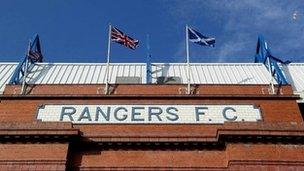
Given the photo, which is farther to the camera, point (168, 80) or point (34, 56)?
point (34, 56)

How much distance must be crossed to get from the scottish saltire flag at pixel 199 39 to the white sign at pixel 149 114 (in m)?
6.30

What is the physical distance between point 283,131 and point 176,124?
16.3 ft

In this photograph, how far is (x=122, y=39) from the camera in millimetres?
30328

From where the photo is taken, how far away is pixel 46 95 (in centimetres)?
2528

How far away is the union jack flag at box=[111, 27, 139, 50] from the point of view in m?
30.2

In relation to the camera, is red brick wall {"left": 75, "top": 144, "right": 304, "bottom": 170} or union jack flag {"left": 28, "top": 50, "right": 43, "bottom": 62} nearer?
red brick wall {"left": 75, "top": 144, "right": 304, "bottom": 170}

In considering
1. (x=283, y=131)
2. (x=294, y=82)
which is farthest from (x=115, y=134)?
(x=294, y=82)

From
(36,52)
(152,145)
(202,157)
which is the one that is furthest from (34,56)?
(202,157)

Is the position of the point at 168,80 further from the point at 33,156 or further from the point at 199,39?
the point at 33,156

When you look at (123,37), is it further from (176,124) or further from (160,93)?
(176,124)

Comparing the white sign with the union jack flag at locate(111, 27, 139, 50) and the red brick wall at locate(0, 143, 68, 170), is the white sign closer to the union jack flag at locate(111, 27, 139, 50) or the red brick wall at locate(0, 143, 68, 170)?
the red brick wall at locate(0, 143, 68, 170)

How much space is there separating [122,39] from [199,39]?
4.70 m

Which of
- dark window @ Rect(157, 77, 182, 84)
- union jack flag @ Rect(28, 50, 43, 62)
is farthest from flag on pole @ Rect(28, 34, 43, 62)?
dark window @ Rect(157, 77, 182, 84)

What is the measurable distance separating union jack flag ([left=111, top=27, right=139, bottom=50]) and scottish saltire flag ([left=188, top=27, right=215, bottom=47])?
3509 mm
